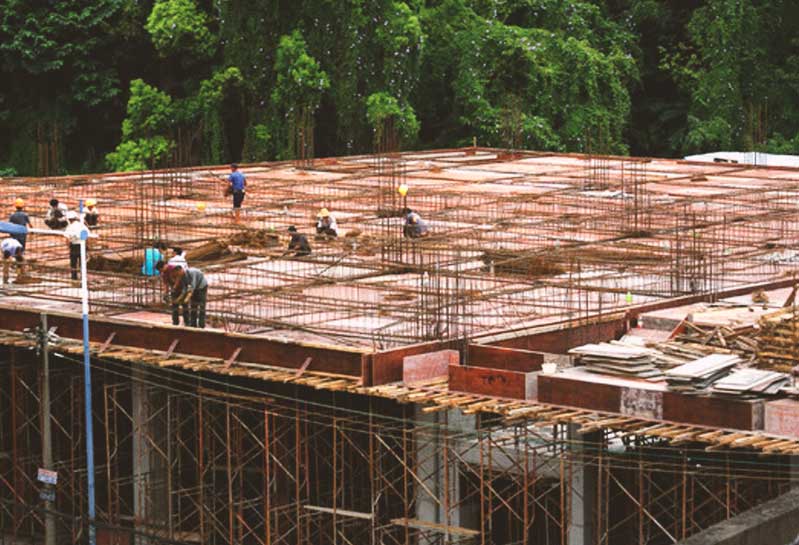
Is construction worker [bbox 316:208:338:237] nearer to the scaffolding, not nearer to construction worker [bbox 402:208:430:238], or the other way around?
construction worker [bbox 402:208:430:238]

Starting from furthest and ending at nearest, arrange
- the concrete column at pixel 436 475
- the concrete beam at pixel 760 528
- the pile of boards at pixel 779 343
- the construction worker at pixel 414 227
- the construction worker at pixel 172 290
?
the construction worker at pixel 414 227, the construction worker at pixel 172 290, the concrete column at pixel 436 475, the pile of boards at pixel 779 343, the concrete beam at pixel 760 528

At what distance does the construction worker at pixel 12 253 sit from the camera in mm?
32719

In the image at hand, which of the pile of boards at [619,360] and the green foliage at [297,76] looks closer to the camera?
the pile of boards at [619,360]

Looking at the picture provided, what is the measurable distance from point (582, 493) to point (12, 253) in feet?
43.3

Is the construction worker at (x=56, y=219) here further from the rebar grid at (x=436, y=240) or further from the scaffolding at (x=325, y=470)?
the scaffolding at (x=325, y=470)

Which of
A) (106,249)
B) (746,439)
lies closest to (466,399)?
(746,439)

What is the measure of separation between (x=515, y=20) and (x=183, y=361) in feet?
131

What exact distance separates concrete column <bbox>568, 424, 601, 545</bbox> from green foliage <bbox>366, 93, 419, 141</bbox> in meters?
30.1

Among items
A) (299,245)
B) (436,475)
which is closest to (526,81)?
(299,245)

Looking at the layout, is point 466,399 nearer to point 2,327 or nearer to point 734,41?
point 2,327

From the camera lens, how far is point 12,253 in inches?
1321

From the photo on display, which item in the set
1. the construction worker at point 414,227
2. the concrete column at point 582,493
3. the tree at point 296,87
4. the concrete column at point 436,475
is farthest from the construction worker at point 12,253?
the tree at point 296,87

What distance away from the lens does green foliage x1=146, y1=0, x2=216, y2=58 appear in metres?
60.4

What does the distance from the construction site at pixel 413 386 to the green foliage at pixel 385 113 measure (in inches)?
662
